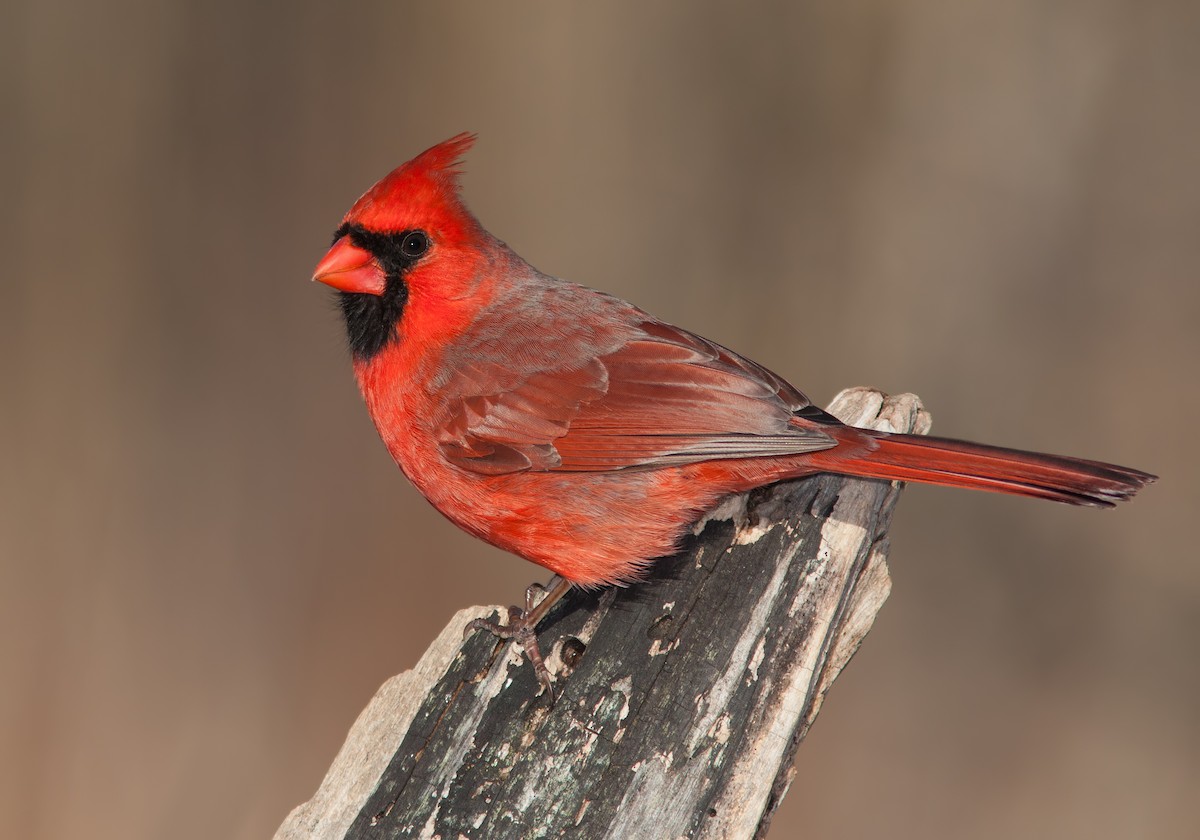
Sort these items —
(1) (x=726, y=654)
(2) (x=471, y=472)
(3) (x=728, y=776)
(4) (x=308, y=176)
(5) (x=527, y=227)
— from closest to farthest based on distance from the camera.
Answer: (3) (x=728, y=776)
(1) (x=726, y=654)
(2) (x=471, y=472)
(4) (x=308, y=176)
(5) (x=527, y=227)

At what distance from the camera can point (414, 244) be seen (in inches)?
122

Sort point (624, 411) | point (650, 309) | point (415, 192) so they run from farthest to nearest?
point (650, 309) → point (415, 192) → point (624, 411)

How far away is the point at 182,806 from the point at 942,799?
258cm

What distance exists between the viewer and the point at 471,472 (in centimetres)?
294

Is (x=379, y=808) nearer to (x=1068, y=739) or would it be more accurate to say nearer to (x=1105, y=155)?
(x=1068, y=739)

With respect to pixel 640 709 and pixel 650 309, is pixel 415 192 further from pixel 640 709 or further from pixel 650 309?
pixel 650 309

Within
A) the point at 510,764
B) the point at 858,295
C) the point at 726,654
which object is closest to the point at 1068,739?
the point at 858,295

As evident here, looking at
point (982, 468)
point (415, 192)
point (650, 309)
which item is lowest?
point (982, 468)

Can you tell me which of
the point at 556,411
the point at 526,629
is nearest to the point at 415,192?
the point at 556,411

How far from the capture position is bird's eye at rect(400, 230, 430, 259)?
3076 millimetres

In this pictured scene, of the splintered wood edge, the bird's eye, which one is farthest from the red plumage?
the splintered wood edge

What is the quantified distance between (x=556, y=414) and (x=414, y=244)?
0.57 metres

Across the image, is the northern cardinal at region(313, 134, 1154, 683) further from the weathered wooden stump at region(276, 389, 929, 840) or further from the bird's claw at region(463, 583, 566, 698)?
the weathered wooden stump at region(276, 389, 929, 840)

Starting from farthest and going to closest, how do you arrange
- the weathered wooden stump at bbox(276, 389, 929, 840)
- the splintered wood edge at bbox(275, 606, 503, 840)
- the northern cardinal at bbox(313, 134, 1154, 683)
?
the northern cardinal at bbox(313, 134, 1154, 683) < the splintered wood edge at bbox(275, 606, 503, 840) < the weathered wooden stump at bbox(276, 389, 929, 840)
